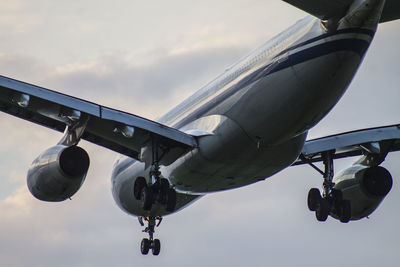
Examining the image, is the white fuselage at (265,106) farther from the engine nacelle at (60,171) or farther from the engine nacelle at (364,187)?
the engine nacelle at (364,187)

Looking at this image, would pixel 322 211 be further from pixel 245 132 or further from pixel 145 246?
pixel 145 246

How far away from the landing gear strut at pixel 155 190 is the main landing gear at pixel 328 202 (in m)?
4.58

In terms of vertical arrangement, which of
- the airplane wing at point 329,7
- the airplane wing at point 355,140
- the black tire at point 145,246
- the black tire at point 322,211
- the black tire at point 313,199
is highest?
the airplane wing at point 355,140

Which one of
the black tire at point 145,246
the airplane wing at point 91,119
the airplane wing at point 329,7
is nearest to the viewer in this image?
the airplane wing at point 329,7

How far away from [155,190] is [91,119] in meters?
2.86

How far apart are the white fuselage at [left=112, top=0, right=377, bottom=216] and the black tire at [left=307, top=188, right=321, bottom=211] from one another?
196 cm

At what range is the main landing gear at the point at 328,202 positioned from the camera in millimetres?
29078

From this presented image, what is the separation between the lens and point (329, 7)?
22.2 meters

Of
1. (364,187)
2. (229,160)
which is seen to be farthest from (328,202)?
(229,160)

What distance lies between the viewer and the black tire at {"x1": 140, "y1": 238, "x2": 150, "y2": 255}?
32.9 meters

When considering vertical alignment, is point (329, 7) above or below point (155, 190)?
above

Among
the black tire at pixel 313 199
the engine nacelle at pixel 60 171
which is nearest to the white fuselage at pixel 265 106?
the black tire at pixel 313 199

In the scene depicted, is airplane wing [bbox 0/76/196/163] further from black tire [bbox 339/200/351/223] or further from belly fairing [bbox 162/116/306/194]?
black tire [bbox 339/200/351/223]

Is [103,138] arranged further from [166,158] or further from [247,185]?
[247,185]
